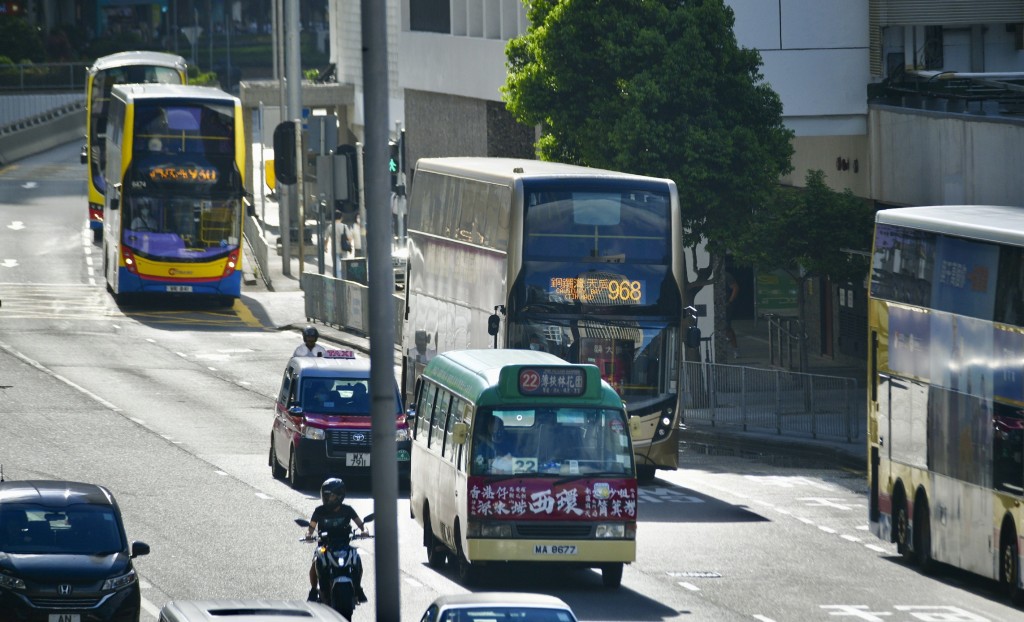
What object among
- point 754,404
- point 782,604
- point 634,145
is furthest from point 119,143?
point 782,604

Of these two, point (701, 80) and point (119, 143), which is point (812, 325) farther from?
point (119, 143)

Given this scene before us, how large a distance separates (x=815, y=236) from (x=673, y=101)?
366cm

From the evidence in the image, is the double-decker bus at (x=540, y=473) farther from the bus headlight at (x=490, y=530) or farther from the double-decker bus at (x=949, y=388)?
the double-decker bus at (x=949, y=388)

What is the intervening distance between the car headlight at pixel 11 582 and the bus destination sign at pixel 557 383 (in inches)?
214

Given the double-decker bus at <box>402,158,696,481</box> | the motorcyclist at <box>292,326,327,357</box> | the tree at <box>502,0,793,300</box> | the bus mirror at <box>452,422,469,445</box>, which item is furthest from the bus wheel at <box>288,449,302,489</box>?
the tree at <box>502,0,793,300</box>

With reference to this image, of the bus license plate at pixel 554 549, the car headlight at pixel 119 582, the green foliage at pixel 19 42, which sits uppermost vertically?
the green foliage at pixel 19 42

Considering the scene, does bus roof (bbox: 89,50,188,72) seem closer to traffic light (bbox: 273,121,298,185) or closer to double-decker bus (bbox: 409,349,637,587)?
traffic light (bbox: 273,121,298,185)

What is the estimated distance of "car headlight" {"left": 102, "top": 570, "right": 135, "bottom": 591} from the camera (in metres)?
17.4

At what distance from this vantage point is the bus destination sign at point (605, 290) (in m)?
27.6

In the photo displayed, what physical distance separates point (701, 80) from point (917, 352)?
52.2 feet

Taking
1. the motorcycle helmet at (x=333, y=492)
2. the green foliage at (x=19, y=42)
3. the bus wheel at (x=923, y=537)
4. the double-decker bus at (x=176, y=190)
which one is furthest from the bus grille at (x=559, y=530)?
the green foliage at (x=19, y=42)

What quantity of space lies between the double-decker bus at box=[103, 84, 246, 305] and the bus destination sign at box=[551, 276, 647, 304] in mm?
19954

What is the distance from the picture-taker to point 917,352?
2231cm

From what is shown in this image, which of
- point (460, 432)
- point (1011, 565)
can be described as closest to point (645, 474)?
point (460, 432)
